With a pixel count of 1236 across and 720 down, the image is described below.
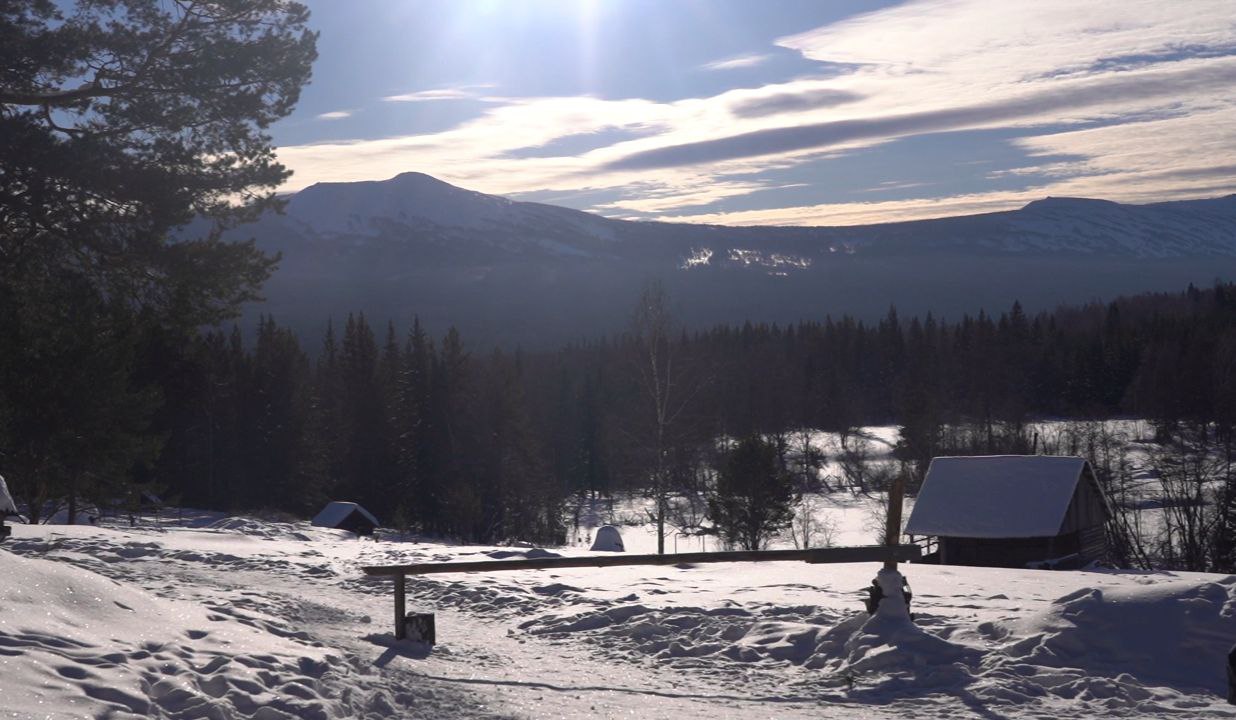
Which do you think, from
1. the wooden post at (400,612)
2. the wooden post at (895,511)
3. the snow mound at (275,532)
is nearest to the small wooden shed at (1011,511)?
the snow mound at (275,532)

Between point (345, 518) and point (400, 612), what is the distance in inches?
1374

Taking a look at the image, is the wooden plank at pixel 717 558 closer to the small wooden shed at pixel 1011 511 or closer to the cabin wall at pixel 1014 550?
the small wooden shed at pixel 1011 511

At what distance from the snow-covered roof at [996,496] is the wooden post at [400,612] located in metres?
19.9

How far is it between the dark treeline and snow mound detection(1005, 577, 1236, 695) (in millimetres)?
20823

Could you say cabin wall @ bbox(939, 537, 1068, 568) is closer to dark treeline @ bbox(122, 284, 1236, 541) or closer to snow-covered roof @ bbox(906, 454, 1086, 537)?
snow-covered roof @ bbox(906, 454, 1086, 537)

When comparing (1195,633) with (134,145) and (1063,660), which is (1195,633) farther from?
(134,145)

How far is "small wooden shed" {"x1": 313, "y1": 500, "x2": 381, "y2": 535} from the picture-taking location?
43.7 metres

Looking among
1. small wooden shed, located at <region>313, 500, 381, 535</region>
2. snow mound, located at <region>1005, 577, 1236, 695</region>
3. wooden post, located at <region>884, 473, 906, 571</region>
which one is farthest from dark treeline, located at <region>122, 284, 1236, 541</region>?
snow mound, located at <region>1005, 577, 1236, 695</region>

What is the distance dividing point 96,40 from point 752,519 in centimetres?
2905

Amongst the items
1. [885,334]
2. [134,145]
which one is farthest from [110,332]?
[885,334]

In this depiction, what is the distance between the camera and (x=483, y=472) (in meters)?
60.1

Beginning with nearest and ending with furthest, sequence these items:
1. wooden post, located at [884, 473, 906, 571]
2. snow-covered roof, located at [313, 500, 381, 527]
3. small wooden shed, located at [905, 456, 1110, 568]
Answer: wooden post, located at [884, 473, 906, 571] → small wooden shed, located at [905, 456, 1110, 568] → snow-covered roof, located at [313, 500, 381, 527]

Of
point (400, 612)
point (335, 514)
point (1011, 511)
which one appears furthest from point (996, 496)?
point (335, 514)

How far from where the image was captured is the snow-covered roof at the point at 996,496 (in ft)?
89.6
